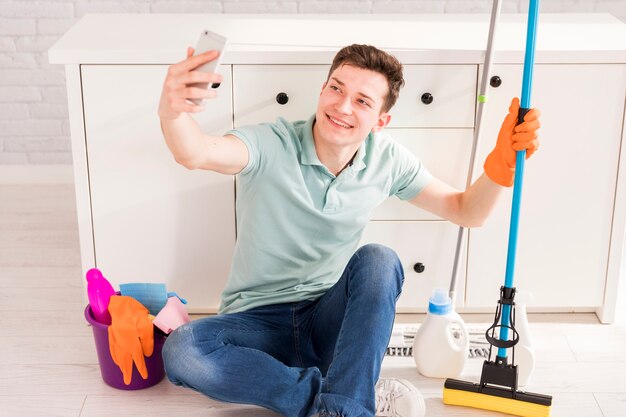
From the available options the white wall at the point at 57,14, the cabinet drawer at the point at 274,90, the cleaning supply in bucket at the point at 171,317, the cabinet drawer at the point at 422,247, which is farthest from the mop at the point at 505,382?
the white wall at the point at 57,14

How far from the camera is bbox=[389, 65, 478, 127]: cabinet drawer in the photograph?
227cm

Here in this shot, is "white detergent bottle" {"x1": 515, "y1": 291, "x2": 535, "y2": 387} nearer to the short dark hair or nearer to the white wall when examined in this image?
the short dark hair

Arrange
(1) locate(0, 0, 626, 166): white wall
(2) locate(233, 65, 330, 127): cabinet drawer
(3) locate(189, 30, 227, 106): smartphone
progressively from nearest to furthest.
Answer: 1. (3) locate(189, 30, 227, 106): smartphone
2. (2) locate(233, 65, 330, 127): cabinet drawer
3. (1) locate(0, 0, 626, 166): white wall

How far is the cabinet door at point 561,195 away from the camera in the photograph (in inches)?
90.3

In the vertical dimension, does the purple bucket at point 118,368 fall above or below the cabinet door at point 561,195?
below

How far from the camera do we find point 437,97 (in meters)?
2.29

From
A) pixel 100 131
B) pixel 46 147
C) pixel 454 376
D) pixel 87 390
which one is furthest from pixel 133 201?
pixel 46 147

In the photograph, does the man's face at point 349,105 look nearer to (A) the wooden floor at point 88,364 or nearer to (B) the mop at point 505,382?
(B) the mop at point 505,382

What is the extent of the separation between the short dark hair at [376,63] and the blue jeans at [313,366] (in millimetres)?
358

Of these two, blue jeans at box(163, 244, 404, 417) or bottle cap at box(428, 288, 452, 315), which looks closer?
blue jeans at box(163, 244, 404, 417)

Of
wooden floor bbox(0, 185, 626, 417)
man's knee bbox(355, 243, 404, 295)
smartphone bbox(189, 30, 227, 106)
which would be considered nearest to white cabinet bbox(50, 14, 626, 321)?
wooden floor bbox(0, 185, 626, 417)

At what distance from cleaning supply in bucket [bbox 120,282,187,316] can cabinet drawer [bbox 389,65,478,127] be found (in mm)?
704

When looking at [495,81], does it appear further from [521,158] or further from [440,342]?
[440,342]

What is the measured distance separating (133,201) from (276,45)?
540 mm
